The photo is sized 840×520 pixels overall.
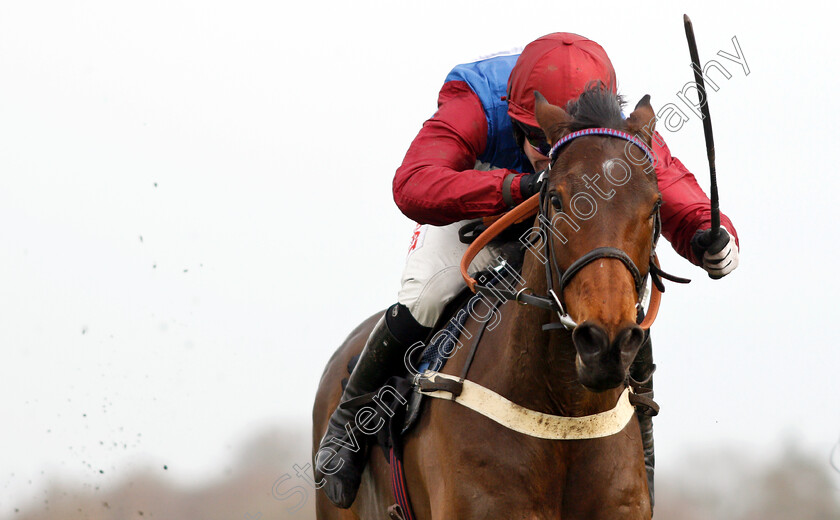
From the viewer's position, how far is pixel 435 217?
12.1 ft

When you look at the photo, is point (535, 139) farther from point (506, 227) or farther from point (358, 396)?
point (358, 396)

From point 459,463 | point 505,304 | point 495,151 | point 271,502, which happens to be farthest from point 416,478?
point 271,502

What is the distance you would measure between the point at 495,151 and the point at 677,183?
2.53 ft

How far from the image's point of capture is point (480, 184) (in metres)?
3.49

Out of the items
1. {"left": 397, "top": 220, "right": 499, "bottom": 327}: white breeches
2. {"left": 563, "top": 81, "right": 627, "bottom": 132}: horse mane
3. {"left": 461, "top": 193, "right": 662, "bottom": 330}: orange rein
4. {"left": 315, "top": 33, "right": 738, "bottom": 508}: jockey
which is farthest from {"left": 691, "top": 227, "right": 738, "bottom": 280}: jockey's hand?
{"left": 397, "top": 220, "right": 499, "bottom": 327}: white breeches

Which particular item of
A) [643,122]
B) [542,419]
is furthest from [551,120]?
[542,419]

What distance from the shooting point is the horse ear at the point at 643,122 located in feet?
10.6

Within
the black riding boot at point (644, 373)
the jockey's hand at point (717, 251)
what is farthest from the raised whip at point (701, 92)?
the black riding boot at point (644, 373)

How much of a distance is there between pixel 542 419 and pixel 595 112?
1030mm

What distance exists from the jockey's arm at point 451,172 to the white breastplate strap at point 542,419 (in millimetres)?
644

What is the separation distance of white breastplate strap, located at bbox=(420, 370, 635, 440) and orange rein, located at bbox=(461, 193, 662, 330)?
0.38 metres

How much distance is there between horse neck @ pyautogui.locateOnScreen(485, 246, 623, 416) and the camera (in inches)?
130

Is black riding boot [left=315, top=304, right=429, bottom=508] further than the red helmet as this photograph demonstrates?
Yes

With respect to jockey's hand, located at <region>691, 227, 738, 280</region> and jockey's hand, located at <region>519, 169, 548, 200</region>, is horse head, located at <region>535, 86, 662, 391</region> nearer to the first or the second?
jockey's hand, located at <region>519, 169, 548, 200</region>
